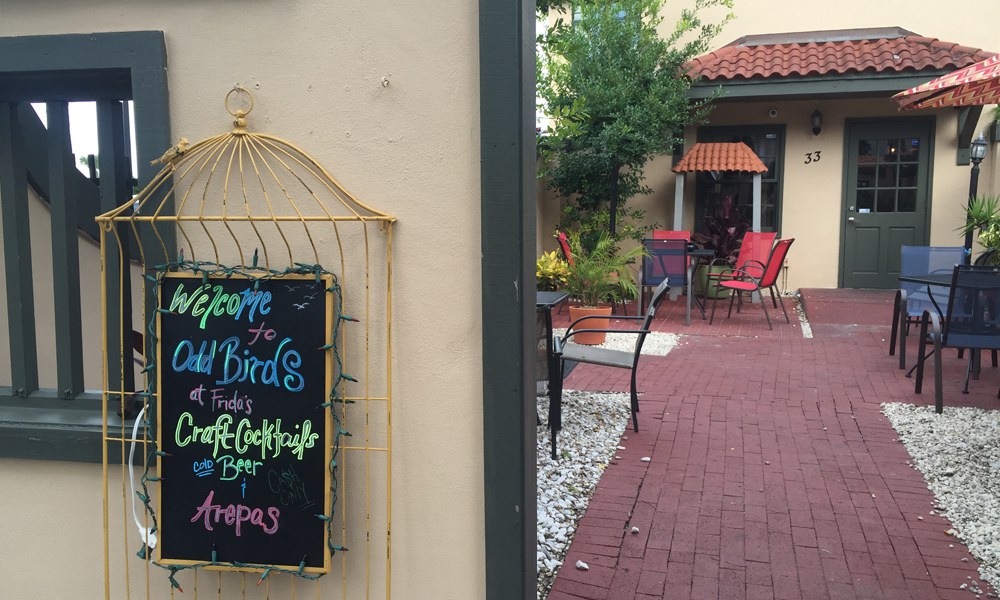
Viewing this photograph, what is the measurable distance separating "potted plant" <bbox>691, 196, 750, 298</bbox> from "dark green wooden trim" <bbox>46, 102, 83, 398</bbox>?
839 centimetres

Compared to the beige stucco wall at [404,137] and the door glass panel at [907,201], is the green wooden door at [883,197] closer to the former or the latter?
the door glass panel at [907,201]

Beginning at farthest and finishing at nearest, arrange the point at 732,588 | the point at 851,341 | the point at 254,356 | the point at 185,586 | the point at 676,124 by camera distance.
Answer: the point at 676,124 → the point at 851,341 → the point at 732,588 → the point at 185,586 → the point at 254,356

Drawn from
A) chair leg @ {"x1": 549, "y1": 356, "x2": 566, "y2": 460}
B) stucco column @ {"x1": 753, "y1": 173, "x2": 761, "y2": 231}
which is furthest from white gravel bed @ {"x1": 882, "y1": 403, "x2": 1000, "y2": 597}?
stucco column @ {"x1": 753, "y1": 173, "x2": 761, "y2": 231}

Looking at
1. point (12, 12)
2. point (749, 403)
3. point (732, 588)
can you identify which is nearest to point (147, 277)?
point (12, 12)

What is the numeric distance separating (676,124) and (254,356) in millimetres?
9251

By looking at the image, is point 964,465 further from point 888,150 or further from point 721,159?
point 888,150

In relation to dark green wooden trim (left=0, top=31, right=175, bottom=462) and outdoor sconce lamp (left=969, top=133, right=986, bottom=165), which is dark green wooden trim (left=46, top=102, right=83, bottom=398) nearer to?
dark green wooden trim (left=0, top=31, right=175, bottom=462)

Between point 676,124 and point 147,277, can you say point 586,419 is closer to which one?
point 147,277

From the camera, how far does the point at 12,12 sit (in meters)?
2.10

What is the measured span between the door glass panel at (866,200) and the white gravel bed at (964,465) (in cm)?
608

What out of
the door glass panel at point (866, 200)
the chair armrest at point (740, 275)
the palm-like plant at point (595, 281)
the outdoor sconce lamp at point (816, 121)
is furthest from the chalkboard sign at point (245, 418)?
the door glass panel at point (866, 200)

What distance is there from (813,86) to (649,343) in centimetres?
431

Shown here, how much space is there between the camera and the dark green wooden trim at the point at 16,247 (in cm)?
229

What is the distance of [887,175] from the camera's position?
10375mm
